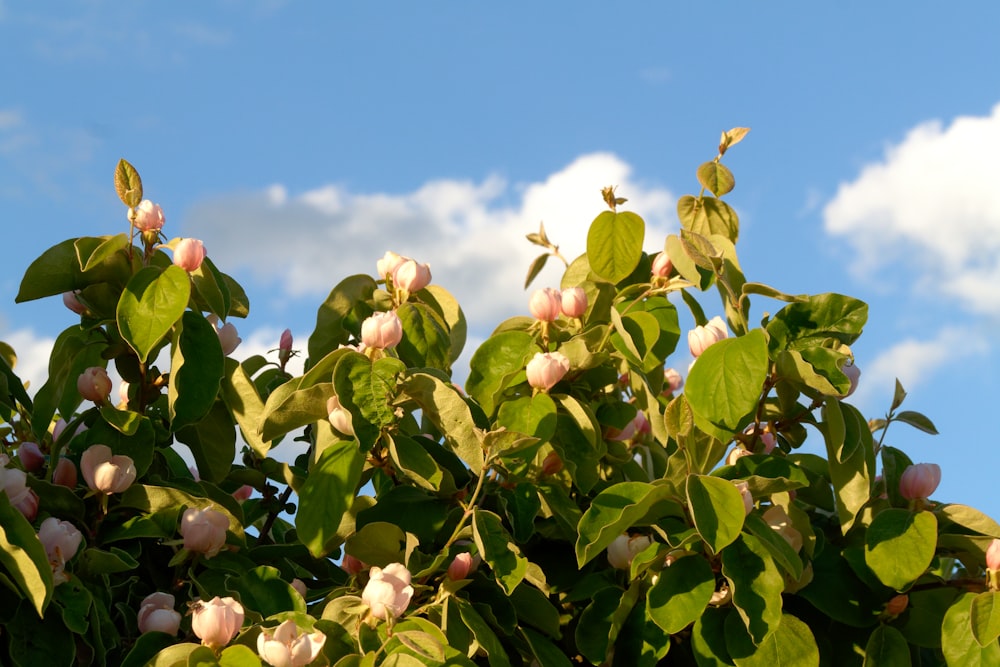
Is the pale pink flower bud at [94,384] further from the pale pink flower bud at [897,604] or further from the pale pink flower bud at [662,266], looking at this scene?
the pale pink flower bud at [897,604]

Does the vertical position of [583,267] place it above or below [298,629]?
above

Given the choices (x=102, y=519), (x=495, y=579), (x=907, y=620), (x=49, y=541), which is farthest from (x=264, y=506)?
(x=907, y=620)

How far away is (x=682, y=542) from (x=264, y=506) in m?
1.14

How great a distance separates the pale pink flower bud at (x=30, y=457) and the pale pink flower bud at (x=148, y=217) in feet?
1.77

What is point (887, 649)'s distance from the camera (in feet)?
7.20

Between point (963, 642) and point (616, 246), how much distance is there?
1.07m

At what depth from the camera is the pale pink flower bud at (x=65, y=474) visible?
2.37m

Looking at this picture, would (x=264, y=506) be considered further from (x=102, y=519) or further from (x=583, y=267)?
(x=583, y=267)

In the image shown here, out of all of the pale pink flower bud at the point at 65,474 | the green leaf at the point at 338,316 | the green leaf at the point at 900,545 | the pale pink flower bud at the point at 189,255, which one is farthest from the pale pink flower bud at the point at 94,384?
the green leaf at the point at 900,545

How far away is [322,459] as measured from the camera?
84.4 inches

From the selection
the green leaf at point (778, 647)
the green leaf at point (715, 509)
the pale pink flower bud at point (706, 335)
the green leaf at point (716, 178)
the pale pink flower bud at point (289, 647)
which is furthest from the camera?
the green leaf at point (716, 178)

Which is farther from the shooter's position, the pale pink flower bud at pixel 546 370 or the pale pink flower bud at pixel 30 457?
the pale pink flower bud at pixel 30 457

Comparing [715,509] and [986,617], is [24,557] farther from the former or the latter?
[986,617]

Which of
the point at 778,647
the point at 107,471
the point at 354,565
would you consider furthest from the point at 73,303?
the point at 778,647
